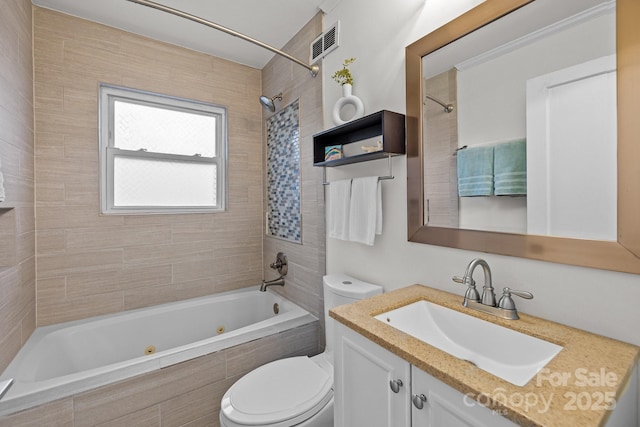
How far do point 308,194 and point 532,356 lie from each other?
1.55 m

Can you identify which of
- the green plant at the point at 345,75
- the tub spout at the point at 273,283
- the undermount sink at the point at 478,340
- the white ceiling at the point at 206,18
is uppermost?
the white ceiling at the point at 206,18

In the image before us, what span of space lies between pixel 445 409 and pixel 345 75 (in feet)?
5.28

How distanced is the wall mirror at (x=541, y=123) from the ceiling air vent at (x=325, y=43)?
69 cm

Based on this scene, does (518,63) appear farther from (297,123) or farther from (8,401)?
(8,401)

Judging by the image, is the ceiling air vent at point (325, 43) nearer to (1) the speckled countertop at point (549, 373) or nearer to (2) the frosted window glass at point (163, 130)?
(2) the frosted window glass at point (163, 130)

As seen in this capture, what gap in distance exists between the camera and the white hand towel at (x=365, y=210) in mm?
1479

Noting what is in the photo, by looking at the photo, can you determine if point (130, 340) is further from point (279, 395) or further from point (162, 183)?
point (279, 395)

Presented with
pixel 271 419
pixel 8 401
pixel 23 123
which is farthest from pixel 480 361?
pixel 23 123

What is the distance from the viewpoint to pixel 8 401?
118cm

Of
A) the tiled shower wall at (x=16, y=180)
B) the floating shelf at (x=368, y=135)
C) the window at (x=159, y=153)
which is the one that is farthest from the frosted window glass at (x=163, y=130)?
the floating shelf at (x=368, y=135)

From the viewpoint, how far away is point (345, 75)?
1644mm

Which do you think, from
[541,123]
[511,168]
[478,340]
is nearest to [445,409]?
[478,340]

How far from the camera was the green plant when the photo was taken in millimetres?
1638

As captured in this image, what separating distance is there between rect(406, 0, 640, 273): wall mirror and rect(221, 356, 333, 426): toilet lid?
877 mm
